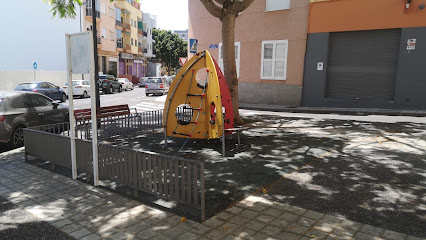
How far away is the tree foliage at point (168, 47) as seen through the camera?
218 ft

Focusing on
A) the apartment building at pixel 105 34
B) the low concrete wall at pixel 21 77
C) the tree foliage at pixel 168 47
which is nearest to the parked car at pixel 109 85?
the low concrete wall at pixel 21 77

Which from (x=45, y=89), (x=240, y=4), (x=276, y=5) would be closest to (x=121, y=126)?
(x=240, y=4)

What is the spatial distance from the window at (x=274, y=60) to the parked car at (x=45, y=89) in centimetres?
1380

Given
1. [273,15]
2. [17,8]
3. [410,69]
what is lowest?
[410,69]

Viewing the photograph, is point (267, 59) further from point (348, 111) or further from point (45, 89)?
point (45, 89)

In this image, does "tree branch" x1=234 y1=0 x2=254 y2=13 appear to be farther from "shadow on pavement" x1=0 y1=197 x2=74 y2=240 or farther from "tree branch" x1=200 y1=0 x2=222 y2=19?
"shadow on pavement" x1=0 y1=197 x2=74 y2=240

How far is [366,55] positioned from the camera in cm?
1566

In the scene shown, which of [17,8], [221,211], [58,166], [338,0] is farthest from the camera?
[17,8]

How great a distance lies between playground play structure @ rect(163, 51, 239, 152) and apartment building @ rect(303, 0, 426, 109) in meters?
10.1

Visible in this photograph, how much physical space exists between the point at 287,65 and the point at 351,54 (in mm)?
3230

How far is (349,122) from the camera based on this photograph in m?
11.6

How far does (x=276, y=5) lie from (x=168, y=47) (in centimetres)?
5055

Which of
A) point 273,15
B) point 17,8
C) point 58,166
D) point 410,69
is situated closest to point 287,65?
point 273,15

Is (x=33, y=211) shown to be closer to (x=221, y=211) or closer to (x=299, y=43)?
(x=221, y=211)
